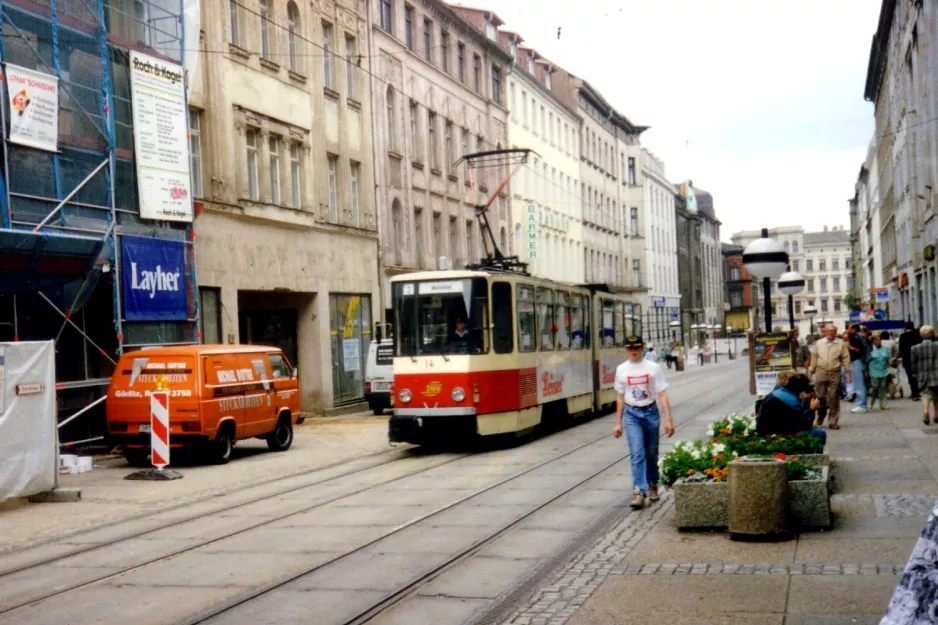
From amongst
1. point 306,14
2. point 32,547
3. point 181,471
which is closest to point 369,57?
point 306,14

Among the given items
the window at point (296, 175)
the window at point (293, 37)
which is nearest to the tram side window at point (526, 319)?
the window at point (296, 175)

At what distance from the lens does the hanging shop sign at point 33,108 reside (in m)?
21.2

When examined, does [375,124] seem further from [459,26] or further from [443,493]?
[443,493]

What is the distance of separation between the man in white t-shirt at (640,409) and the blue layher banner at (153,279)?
1421 cm

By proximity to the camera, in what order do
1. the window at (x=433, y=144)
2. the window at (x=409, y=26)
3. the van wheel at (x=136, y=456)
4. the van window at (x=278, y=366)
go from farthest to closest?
the window at (x=433, y=144) → the window at (x=409, y=26) → the van window at (x=278, y=366) → the van wheel at (x=136, y=456)

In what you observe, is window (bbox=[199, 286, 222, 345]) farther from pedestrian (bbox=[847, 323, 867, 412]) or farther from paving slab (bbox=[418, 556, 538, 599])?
paving slab (bbox=[418, 556, 538, 599])

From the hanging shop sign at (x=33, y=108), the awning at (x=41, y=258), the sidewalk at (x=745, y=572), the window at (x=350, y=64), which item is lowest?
the sidewalk at (x=745, y=572)

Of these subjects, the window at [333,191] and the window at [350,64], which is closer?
the window at [333,191]

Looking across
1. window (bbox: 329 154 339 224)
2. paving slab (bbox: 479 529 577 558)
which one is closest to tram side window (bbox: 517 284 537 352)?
paving slab (bbox: 479 529 577 558)

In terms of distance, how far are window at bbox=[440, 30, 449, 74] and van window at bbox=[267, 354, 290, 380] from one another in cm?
2590

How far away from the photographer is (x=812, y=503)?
1041 cm

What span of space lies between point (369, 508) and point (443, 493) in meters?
1.54

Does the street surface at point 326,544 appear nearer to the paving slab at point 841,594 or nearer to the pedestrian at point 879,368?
the paving slab at point 841,594

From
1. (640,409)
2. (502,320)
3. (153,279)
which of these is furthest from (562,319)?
(640,409)
